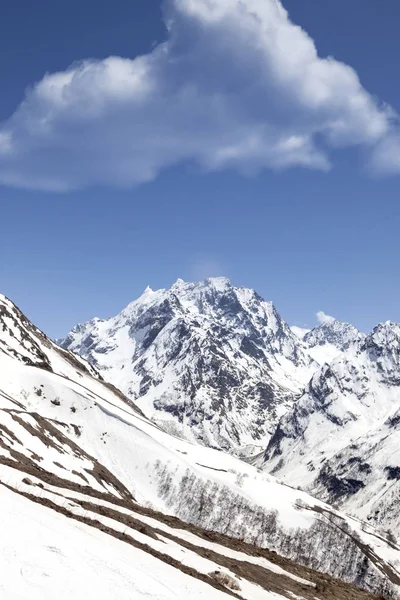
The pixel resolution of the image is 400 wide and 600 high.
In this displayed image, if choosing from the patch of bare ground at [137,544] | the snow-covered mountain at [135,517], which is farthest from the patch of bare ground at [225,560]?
the snow-covered mountain at [135,517]

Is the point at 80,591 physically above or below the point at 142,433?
below

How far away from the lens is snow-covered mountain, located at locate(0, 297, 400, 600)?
48.9 feet

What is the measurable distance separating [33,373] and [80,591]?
140673 millimetres

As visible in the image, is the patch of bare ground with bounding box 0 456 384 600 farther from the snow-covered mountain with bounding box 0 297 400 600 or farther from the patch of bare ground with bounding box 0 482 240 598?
the snow-covered mountain with bounding box 0 297 400 600

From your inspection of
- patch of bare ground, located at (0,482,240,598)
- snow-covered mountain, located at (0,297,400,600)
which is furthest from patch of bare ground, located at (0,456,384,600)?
snow-covered mountain, located at (0,297,400,600)

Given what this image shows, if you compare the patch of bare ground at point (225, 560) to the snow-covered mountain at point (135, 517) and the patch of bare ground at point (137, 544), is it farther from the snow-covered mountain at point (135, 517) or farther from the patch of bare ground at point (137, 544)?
the snow-covered mountain at point (135, 517)

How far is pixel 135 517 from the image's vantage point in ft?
91.6

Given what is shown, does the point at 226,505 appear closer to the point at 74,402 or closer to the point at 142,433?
the point at 142,433

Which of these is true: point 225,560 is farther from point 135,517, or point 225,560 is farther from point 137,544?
point 137,544

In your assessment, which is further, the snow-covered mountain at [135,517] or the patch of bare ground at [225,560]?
the patch of bare ground at [225,560]

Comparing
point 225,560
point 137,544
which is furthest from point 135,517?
point 137,544

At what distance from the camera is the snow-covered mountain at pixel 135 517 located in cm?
1489

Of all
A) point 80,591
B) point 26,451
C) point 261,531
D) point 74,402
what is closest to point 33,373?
point 74,402

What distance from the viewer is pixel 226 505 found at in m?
136
